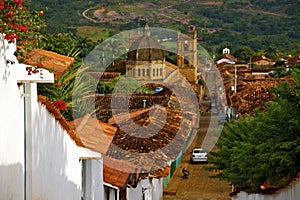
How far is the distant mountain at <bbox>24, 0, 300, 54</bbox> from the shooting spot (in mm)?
138125

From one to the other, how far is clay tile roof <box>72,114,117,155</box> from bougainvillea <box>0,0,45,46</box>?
462 cm

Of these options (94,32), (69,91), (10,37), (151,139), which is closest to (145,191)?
(151,139)

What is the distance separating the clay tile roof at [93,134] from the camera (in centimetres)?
1127

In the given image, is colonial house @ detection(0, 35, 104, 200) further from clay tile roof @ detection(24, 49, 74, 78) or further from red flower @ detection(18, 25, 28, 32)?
clay tile roof @ detection(24, 49, 74, 78)

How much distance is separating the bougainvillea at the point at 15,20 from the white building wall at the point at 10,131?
0.13m

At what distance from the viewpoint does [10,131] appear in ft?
20.8

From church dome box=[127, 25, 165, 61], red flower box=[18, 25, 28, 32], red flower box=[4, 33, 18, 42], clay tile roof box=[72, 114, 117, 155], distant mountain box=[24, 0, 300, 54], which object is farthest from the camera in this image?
distant mountain box=[24, 0, 300, 54]

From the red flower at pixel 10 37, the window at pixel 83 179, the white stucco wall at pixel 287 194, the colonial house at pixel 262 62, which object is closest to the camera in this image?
the red flower at pixel 10 37

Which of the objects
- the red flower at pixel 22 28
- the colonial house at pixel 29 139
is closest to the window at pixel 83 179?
the colonial house at pixel 29 139

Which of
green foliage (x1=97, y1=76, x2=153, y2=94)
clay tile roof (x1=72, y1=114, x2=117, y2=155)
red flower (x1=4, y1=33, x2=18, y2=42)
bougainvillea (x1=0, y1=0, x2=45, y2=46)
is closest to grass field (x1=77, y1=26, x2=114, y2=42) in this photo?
green foliage (x1=97, y1=76, x2=153, y2=94)

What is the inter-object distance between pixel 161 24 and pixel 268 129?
13487 cm

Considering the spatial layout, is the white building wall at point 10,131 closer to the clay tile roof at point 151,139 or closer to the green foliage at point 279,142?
the green foliage at point 279,142

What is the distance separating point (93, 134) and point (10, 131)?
5.53 meters

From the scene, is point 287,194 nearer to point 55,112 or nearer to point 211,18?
point 55,112
